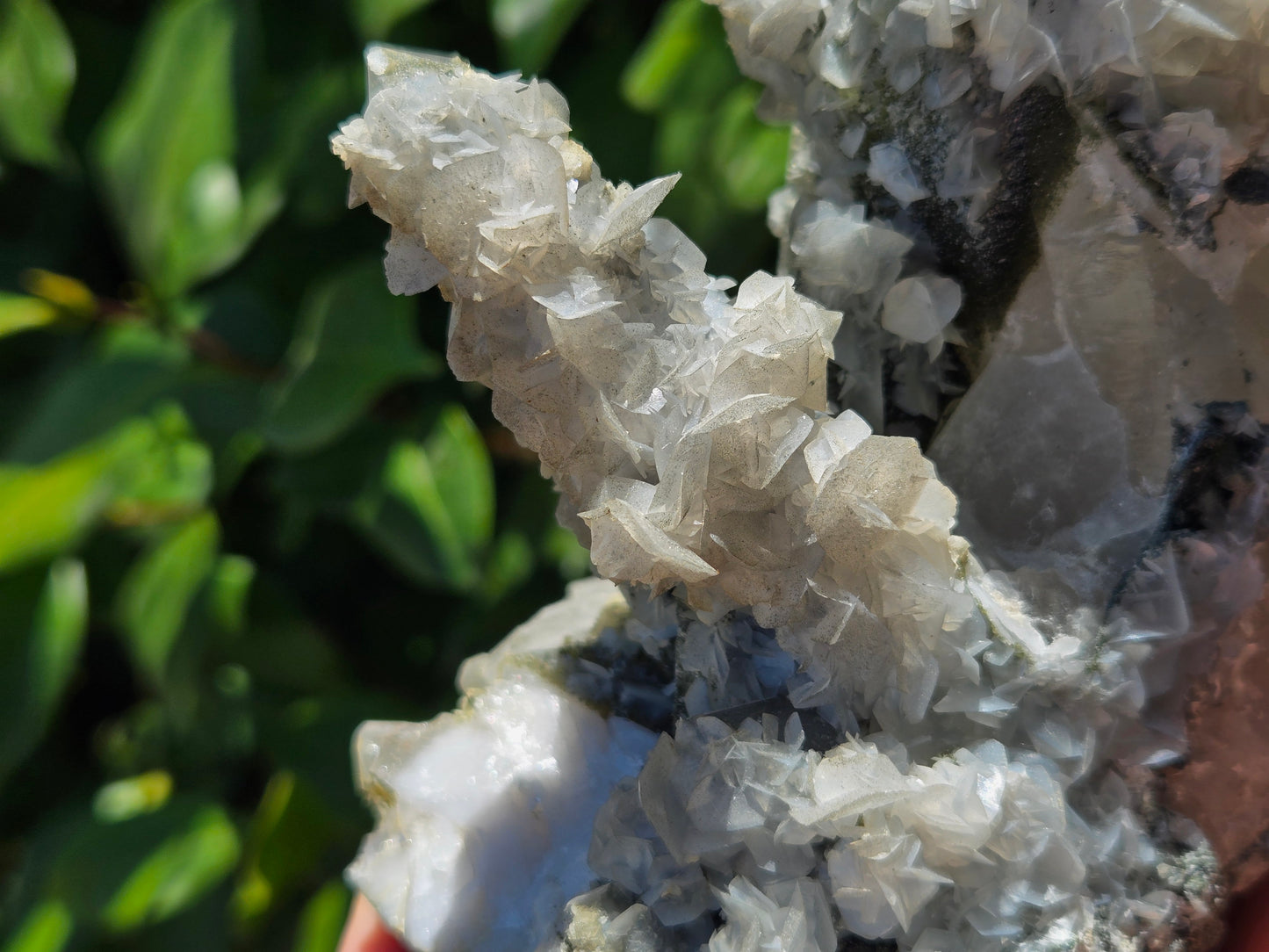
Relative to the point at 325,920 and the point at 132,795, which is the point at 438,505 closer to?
the point at 325,920

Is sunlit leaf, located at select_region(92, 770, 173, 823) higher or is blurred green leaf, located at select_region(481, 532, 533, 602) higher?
blurred green leaf, located at select_region(481, 532, 533, 602)

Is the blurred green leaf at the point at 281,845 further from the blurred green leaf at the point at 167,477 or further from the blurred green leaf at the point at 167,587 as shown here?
the blurred green leaf at the point at 167,477

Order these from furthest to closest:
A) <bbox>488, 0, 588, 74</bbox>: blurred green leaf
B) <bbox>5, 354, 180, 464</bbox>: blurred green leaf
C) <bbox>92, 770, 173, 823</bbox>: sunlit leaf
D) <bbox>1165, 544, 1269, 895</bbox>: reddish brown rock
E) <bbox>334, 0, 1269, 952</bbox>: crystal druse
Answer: <bbox>92, 770, 173, 823</bbox>: sunlit leaf, <bbox>5, 354, 180, 464</bbox>: blurred green leaf, <bbox>488, 0, 588, 74</bbox>: blurred green leaf, <bbox>1165, 544, 1269, 895</bbox>: reddish brown rock, <bbox>334, 0, 1269, 952</bbox>: crystal druse

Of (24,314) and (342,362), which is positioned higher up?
(342,362)

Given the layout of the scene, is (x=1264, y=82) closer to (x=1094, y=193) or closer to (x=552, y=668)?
(x=1094, y=193)

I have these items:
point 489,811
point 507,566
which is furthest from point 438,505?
point 489,811

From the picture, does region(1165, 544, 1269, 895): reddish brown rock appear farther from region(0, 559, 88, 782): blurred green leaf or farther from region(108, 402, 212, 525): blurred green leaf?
region(0, 559, 88, 782): blurred green leaf

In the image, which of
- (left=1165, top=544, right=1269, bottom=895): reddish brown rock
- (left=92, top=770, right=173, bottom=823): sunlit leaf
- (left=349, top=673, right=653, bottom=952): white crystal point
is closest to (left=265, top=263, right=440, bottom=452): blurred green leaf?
(left=349, top=673, right=653, bottom=952): white crystal point

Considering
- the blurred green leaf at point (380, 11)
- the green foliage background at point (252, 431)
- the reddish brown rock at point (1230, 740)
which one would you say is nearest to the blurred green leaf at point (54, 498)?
the green foliage background at point (252, 431)
